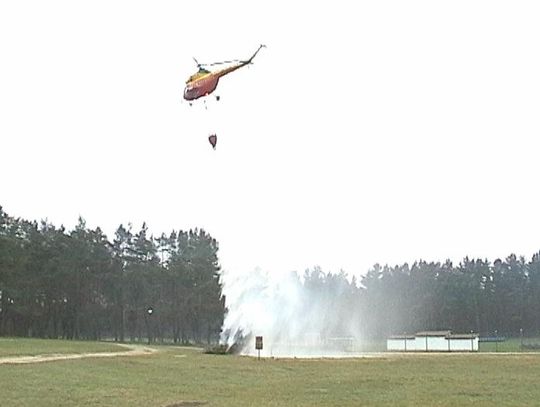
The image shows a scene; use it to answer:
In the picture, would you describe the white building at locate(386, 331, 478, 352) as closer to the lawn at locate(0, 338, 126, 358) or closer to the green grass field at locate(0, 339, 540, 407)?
the lawn at locate(0, 338, 126, 358)

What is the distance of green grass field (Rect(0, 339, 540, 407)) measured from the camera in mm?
26062

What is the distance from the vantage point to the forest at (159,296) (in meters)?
104

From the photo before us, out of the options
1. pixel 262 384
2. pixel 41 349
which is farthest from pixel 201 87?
pixel 41 349

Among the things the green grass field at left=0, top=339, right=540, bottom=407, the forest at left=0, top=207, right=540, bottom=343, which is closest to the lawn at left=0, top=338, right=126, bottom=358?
the green grass field at left=0, top=339, right=540, bottom=407

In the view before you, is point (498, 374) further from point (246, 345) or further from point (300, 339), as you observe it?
point (300, 339)

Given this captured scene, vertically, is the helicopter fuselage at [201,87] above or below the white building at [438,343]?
above

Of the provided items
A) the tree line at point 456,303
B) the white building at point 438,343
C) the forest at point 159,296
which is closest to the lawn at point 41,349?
the forest at point 159,296

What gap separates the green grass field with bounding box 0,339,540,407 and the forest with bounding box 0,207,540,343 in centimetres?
4068

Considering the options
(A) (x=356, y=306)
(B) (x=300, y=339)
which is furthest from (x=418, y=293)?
(B) (x=300, y=339)

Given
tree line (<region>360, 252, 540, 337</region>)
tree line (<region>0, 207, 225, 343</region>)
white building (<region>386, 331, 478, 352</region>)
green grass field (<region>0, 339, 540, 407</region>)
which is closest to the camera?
green grass field (<region>0, 339, 540, 407</region>)

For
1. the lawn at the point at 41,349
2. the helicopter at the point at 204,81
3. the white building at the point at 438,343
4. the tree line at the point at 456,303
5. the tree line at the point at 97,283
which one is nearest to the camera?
the helicopter at the point at 204,81

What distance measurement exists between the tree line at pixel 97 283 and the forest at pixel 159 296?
149 millimetres

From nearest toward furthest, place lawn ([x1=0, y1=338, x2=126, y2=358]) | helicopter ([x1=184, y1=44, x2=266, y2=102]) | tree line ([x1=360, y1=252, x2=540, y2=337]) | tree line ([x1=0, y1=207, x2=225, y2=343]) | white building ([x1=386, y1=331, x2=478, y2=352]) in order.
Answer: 1. helicopter ([x1=184, y1=44, x2=266, y2=102])
2. lawn ([x1=0, y1=338, x2=126, y2=358])
3. white building ([x1=386, y1=331, x2=478, y2=352])
4. tree line ([x1=0, y1=207, x2=225, y2=343])
5. tree line ([x1=360, y1=252, x2=540, y2=337])

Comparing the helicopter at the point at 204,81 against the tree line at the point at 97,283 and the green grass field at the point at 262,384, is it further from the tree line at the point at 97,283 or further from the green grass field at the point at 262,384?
Result: the tree line at the point at 97,283
